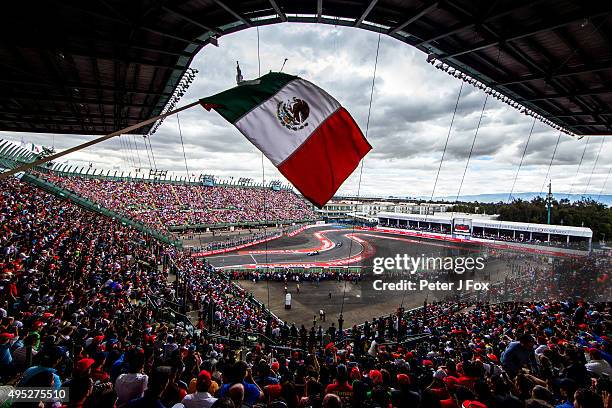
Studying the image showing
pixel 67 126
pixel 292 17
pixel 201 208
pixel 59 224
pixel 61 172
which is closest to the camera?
pixel 292 17

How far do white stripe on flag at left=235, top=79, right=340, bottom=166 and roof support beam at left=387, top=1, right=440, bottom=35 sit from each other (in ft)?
11.4

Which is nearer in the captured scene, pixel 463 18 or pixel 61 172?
pixel 463 18

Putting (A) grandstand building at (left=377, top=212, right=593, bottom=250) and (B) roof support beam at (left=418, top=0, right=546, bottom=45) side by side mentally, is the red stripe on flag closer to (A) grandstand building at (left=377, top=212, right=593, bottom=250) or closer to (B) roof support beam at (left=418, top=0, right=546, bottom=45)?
(B) roof support beam at (left=418, top=0, right=546, bottom=45)

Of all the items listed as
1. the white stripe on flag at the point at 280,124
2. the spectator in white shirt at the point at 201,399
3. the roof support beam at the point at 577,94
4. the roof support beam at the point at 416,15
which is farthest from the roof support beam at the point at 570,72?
the spectator in white shirt at the point at 201,399

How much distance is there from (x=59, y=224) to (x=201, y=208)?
4287cm

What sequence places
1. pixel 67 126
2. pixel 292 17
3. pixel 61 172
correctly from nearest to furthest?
1. pixel 292 17
2. pixel 67 126
3. pixel 61 172

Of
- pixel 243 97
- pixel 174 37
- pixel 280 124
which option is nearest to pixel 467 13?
pixel 280 124

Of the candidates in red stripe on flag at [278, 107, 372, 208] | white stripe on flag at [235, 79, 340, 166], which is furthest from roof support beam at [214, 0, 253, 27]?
red stripe on flag at [278, 107, 372, 208]

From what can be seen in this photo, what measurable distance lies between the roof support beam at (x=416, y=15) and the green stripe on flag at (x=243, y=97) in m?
4.08

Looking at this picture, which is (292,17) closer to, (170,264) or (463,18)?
(463,18)

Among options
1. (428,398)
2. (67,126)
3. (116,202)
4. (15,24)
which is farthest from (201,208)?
(428,398)

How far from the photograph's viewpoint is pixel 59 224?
16875mm

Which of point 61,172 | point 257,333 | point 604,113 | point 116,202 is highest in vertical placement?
point 604,113

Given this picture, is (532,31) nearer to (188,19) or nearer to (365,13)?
(365,13)
